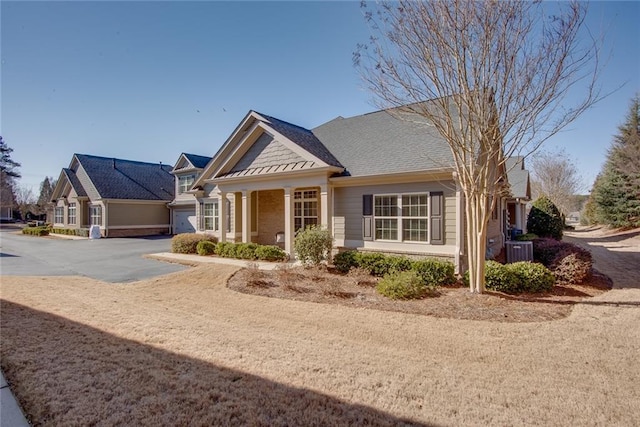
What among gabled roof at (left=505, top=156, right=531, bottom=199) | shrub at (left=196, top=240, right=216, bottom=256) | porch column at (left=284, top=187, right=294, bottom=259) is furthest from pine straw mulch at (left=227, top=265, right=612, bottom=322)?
gabled roof at (left=505, top=156, right=531, bottom=199)

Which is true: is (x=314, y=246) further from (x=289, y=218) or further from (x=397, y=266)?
(x=397, y=266)

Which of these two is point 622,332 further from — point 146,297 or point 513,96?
point 146,297

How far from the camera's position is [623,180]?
2841cm

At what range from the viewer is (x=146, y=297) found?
322 inches

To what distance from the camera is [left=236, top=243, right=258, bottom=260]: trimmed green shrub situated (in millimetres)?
13670

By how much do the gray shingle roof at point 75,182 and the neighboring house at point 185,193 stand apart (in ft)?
26.6

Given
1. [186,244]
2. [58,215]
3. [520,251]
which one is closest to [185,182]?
[186,244]

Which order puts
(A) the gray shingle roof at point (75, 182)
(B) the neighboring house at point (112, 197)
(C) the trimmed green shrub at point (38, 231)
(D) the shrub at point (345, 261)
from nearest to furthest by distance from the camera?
(D) the shrub at point (345, 261) < (B) the neighboring house at point (112, 197) < (A) the gray shingle roof at point (75, 182) < (C) the trimmed green shrub at point (38, 231)

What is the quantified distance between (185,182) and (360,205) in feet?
59.1

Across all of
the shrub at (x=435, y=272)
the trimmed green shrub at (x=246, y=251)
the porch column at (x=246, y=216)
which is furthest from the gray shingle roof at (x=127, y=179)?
Result: the shrub at (x=435, y=272)

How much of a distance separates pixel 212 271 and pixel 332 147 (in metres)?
7.27

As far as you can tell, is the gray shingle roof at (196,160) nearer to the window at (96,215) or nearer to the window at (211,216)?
the window at (211,216)

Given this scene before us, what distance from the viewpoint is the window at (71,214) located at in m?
30.3

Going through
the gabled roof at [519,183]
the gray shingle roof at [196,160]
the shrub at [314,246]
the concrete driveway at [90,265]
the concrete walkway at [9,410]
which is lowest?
the concrete walkway at [9,410]
